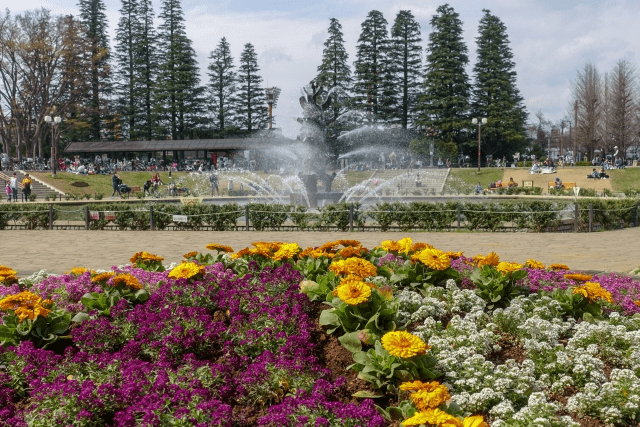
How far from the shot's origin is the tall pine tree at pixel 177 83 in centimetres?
5188

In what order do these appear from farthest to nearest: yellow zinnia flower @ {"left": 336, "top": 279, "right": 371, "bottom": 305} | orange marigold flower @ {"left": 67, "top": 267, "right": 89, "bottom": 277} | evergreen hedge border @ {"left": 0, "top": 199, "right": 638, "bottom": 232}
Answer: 1. evergreen hedge border @ {"left": 0, "top": 199, "right": 638, "bottom": 232}
2. orange marigold flower @ {"left": 67, "top": 267, "right": 89, "bottom": 277}
3. yellow zinnia flower @ {"left": 336, "top": 279, "right": 371, "bottom": 305}

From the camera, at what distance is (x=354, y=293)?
3.54 metres

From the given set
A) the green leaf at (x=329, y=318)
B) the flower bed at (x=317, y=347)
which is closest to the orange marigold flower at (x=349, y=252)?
the flower bed at (x=317, y=347)

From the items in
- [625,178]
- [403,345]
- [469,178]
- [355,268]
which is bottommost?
[403,345]

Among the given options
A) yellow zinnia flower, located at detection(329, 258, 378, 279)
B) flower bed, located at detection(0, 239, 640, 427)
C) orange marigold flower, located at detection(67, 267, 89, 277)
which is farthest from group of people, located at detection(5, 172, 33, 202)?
yellow zinnia flower, located at detection(329, 258, 378, 279)

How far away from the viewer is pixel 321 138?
750 inches

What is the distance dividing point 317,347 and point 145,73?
55.0m

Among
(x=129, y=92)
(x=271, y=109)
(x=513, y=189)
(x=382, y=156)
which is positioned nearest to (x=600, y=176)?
(x=513, y=189)

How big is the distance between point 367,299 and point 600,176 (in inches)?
1460

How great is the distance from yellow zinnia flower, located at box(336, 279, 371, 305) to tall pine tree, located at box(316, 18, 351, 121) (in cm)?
4783

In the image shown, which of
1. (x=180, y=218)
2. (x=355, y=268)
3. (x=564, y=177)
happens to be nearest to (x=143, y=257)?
(x=355, y=268)

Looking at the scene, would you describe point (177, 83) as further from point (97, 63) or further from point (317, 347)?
point (317, 347)

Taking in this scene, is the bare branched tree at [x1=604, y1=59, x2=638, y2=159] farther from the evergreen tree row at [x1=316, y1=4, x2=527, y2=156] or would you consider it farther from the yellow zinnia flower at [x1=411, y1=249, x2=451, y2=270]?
the yellow zinnia flower at [x1=411, y1=249, x2=451, y2=270]

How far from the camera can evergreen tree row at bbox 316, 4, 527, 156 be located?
49.2 m
